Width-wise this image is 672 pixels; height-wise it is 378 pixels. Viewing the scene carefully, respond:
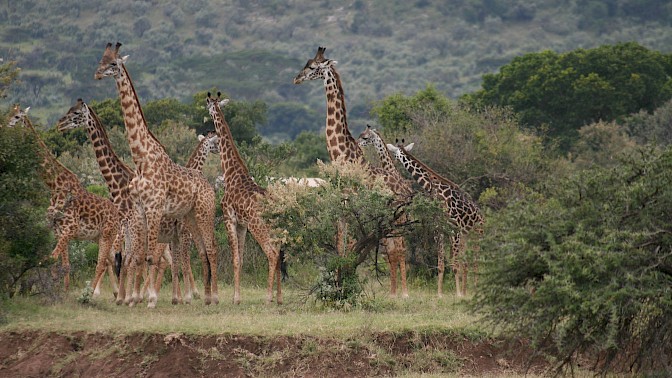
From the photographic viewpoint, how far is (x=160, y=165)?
17.0m

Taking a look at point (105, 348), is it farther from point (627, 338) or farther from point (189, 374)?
point (627, 338)

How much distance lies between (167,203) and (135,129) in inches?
48.7

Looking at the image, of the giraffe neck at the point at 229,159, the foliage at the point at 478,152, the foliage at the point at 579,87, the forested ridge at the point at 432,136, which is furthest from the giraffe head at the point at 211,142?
the foliage at the point at 579,87

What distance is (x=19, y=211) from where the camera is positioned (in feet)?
Result: 54.0

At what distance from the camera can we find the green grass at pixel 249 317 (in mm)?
14523

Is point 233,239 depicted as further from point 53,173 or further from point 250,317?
point 53,173

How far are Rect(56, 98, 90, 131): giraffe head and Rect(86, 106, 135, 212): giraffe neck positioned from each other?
85 millimetres

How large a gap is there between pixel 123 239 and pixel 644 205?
9459 millimetres

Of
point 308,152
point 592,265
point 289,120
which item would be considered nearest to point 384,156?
point 592,265

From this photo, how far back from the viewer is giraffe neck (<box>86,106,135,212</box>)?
1817 centimetres

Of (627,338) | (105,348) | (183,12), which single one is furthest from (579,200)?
(183,12)

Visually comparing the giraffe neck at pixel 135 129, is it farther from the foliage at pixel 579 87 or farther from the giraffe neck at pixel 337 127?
the foliage at pixel 579 87

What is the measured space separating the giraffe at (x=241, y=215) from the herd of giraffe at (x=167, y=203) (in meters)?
0.02

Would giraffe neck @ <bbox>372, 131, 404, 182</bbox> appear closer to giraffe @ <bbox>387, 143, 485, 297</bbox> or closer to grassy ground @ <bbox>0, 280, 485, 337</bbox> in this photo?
giraffe @ <bbox>387, 143, 485, 297</bbox>
